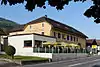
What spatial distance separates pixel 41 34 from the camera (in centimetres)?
6019

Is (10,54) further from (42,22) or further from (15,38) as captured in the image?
(42,22)

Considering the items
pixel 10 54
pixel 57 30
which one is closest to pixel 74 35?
pixel 57 30

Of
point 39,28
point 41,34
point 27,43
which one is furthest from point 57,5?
point 39,28

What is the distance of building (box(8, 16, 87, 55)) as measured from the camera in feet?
178

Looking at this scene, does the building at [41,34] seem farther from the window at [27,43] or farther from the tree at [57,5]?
the tree at [57,5]

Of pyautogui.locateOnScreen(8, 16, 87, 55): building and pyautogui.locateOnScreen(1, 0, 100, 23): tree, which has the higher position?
pyautogui.locateOnScreen(8, 16, 87, 55): building

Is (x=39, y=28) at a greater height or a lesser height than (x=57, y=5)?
greater

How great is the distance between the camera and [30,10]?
5746 mm

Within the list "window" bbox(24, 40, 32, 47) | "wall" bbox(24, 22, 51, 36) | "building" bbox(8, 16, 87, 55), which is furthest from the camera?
"wall" bbox(24, 22, 51, 36)

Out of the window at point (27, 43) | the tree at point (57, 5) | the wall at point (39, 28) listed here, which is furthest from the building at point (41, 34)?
the tree at point (57, 5)

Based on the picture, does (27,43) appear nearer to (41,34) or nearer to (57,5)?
(41,34)

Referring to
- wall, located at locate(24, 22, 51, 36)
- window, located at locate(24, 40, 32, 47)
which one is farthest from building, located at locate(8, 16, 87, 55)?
window, located at locate(24, 40, 32, 47)

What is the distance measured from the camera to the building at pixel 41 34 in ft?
178

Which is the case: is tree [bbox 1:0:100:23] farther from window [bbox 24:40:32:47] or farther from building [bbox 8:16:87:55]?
window [bbox 24:40:32:47]
